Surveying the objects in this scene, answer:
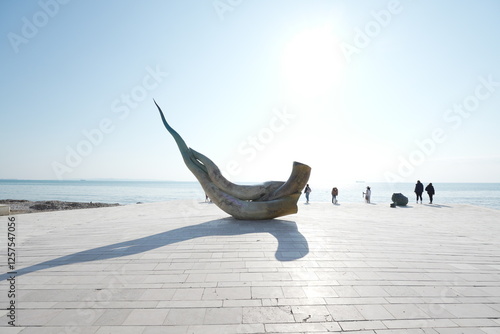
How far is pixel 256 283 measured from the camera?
13.1 ft

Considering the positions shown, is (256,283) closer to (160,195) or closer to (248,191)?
(248,191)

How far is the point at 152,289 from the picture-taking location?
3.87 metres

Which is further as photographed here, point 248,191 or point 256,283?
point 248,191

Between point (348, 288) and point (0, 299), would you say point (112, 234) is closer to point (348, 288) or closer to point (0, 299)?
point (0, 299)

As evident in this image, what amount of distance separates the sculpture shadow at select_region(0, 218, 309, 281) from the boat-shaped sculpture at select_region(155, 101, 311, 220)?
15.5 inches

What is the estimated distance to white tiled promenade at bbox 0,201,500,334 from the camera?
119 inches

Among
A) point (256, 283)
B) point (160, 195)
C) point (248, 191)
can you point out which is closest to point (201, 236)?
point (248, 191)

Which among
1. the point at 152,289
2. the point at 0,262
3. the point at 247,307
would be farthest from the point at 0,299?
the point at 247,307

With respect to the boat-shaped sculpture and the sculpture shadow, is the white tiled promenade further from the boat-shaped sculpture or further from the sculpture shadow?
the boat-shaped sculpture

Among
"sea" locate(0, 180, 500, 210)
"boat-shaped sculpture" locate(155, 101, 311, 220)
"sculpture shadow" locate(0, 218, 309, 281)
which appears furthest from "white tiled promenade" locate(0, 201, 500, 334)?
"sea" locate(0, 180, 500, 210)

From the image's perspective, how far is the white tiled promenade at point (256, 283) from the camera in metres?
3.03

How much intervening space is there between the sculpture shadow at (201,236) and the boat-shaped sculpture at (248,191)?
394 mm

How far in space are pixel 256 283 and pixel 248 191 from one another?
A: 16.9ft

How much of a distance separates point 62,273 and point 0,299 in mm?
953
